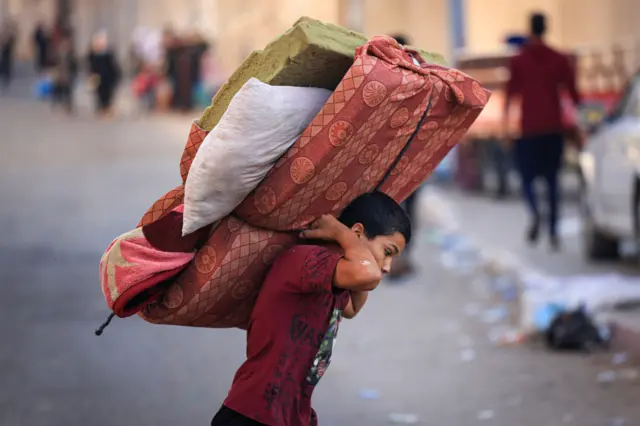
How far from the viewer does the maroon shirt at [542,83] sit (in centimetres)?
1127

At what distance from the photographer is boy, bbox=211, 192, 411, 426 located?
11.7 ft

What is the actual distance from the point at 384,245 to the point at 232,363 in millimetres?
4653

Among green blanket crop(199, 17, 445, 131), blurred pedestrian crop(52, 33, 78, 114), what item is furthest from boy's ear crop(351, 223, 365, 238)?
blurred pedestrian crop(52, 33, 78, 114)

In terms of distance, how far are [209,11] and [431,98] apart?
145 ft

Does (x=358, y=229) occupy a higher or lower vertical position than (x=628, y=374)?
higher

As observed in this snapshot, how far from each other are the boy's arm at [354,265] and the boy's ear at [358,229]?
0.02m

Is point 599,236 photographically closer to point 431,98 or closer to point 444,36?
point 431,98

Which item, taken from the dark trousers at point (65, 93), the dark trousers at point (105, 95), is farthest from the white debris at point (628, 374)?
the dark trousers at point (65, 93)

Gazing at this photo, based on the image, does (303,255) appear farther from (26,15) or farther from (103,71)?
(26,15)

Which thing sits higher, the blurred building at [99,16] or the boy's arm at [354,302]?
the boy's arm at [354,302]

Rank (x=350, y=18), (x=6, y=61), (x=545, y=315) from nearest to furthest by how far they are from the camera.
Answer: (x=545, y=315), (x=350, y=18), (x=6, y=61)

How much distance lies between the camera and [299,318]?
3619 millimetres

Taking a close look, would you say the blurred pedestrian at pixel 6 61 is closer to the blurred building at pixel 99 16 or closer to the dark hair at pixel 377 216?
the blurred building at pixel 99 16

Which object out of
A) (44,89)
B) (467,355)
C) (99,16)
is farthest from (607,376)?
(99,16)
